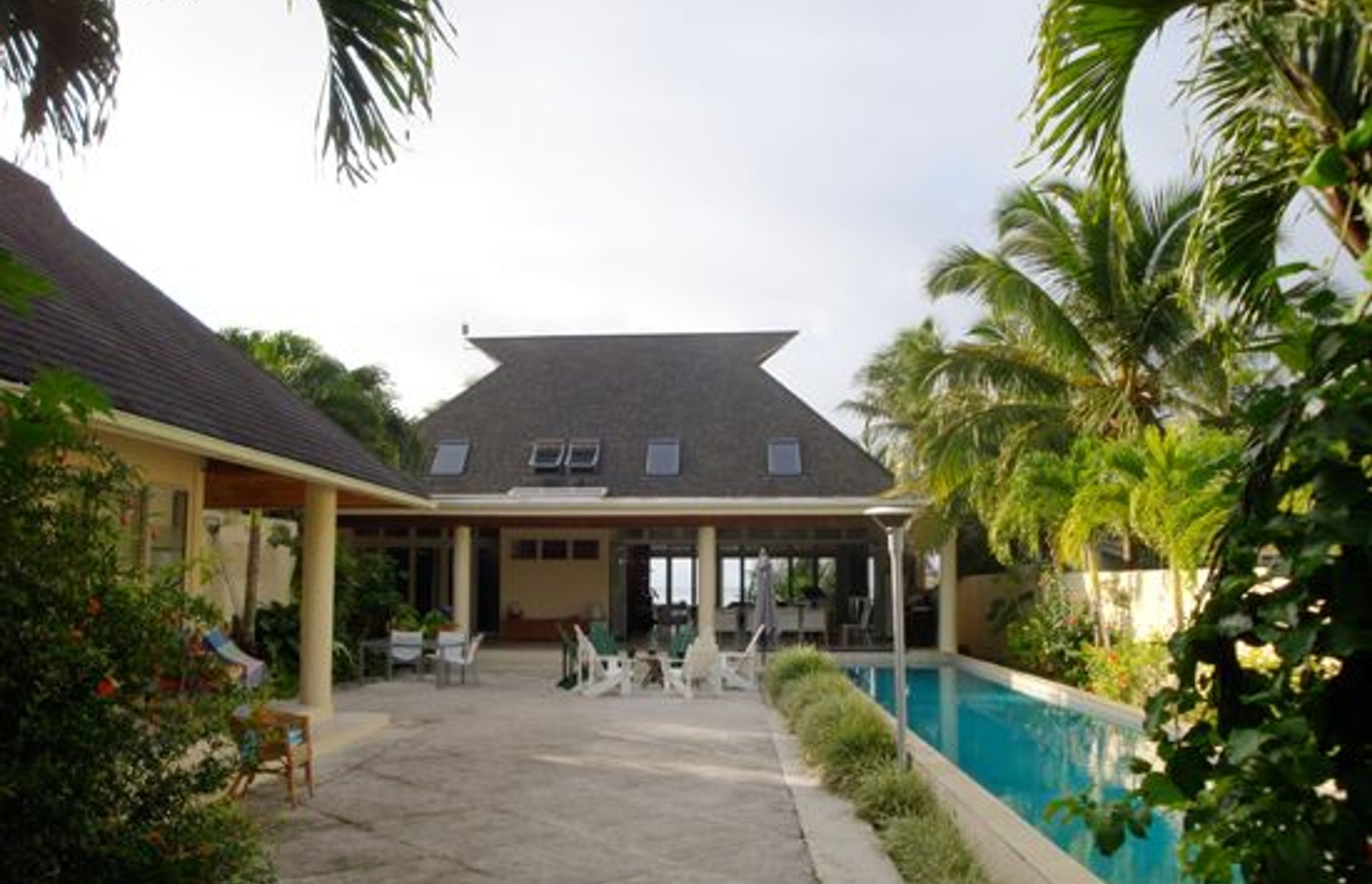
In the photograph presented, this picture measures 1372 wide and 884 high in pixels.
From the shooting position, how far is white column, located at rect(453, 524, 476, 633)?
22.1m

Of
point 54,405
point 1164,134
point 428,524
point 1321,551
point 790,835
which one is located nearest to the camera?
point 1321,551

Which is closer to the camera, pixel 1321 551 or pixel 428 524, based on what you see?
pixel 1321 551

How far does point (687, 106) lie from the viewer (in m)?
8.69

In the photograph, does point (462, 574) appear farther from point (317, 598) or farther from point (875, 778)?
point (875, 778)

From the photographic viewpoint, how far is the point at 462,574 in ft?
73.9

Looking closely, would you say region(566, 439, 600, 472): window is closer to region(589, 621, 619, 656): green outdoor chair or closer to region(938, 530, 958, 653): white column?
region(589, 621, 619, 656): green outdoor chair

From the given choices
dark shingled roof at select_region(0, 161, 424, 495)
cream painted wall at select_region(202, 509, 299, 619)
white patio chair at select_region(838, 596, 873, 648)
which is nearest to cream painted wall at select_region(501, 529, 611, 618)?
white patio chair at select_region(838, 596, 873, 648)

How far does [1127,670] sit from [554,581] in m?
14.3

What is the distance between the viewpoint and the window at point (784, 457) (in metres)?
23.9

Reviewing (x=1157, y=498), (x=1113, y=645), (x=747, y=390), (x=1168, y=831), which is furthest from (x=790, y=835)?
(x=747, y=390)

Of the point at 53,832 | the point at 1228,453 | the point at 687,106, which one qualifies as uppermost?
the point at 687,106

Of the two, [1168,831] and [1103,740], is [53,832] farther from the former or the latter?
[1103,740]

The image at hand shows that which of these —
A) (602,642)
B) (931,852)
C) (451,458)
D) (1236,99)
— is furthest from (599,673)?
(1236,99)

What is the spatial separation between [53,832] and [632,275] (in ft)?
38.6
